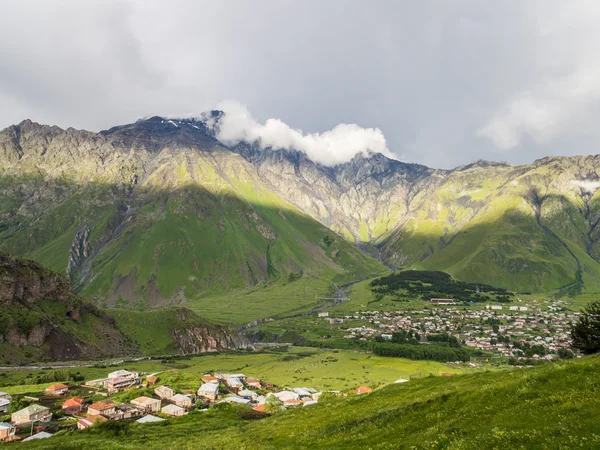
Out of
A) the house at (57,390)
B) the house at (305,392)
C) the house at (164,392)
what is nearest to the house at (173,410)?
the house at (164,392)

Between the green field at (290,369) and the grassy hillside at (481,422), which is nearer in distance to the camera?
the grassy hillside at (481,422)

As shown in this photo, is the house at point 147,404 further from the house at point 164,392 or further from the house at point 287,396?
the house at point 287,396

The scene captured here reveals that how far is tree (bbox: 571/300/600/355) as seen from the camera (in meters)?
54.6

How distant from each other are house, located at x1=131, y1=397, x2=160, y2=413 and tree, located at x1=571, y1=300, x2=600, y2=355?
8385 cm

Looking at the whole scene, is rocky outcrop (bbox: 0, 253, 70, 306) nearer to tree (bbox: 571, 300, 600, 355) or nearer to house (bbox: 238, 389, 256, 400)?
house (bbox: 238, 389, 256, 400)

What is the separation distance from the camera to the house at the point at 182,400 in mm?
91438

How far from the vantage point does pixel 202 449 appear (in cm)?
3688

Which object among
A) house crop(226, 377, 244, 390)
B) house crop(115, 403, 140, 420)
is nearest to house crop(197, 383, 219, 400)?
house crop(226, 377, 244, 390)

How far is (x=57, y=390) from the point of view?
10000cm

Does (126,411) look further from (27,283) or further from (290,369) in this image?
(27,283)

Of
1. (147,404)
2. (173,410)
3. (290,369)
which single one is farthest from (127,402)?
(290,369)

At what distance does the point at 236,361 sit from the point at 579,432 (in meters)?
169

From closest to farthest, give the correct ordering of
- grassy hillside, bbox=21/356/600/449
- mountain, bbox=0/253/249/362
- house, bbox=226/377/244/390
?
grassy hillside, bbox=21/356/600/449
house, bbox=226/377/244/390
mountain, bbox=0/253/249/362

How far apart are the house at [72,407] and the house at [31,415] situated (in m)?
4.59
